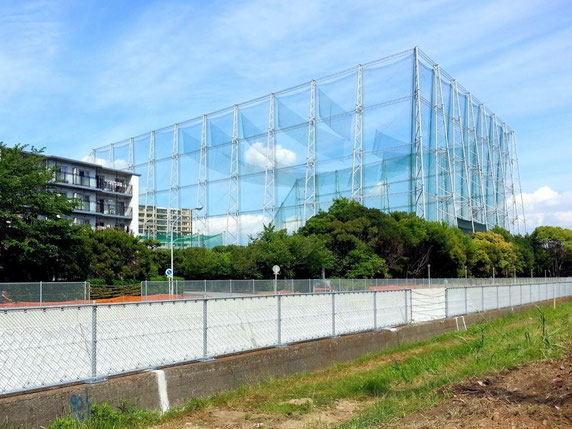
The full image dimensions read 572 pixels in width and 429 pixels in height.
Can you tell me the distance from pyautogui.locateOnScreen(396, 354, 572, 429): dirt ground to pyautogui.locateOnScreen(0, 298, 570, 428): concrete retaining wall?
156 inches

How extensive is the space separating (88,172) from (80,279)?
3181cm

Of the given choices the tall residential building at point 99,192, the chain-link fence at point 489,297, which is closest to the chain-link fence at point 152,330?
the chain-link fence at point 489,297

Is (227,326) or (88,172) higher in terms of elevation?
(88,172)

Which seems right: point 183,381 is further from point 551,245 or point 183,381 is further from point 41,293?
point 551,245

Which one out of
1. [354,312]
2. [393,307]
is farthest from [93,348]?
[393,307]

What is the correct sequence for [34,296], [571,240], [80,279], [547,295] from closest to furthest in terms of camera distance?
[34,296]
[547,295]
[80,279]
[571,240]

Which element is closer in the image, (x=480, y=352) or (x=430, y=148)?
(x=480, y=352)

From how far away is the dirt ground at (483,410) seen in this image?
5.68m

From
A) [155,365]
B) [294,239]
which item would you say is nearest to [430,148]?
[294,239]

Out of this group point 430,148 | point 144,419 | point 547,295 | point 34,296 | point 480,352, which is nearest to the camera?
point 144,419

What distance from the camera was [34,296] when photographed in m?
30.8

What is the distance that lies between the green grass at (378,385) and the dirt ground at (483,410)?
249mm

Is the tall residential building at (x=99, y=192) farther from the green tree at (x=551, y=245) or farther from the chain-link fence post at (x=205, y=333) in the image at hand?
the green tree at (x=551, y=245)

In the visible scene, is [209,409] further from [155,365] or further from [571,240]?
[571,240]
